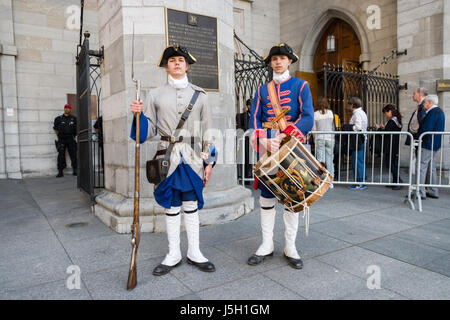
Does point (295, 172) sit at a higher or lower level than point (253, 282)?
higher

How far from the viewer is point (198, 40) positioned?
15.1 feet

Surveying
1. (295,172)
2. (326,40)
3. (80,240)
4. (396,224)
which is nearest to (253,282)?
(295,172)

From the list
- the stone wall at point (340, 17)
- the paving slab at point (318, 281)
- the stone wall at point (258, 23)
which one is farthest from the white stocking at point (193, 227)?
the stone wall at point (258, 23)

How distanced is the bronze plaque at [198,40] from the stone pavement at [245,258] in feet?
6.53

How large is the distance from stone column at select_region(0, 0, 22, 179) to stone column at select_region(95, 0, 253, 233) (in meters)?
5.60

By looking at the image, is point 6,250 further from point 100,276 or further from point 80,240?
point 100,276

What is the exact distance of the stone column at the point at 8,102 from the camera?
9.03 meters

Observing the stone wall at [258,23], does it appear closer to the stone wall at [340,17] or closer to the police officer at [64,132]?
the stone wall at [340,17]

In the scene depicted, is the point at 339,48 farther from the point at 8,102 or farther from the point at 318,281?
the point at 318,281

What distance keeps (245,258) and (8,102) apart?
874cm

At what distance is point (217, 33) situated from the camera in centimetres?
475

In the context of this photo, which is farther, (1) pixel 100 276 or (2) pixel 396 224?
(2) pixel 396 224

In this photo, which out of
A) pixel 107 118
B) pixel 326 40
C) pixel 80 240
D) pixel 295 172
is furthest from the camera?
pixel 326 40
